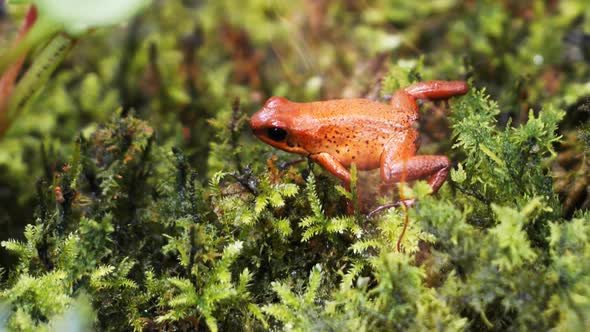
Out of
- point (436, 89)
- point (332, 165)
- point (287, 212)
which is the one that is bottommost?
point (287, 212)

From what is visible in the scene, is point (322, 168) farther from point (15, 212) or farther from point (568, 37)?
point (568, 37)

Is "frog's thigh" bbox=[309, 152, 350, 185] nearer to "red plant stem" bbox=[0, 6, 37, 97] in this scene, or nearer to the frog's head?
the frog's head

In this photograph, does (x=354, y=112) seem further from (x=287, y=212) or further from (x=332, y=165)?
(x=287, y=212)

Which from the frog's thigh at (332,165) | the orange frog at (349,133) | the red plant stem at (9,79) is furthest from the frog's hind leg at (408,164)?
the red plant stem at (9,79)

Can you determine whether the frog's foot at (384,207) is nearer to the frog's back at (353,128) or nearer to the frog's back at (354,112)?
the frog's back at (353,128)

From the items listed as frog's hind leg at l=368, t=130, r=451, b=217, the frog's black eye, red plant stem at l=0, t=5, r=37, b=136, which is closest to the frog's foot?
frog's hind leg at l=368, t=130, r=451, b=217

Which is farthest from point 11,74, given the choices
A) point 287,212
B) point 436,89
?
point 436,89
